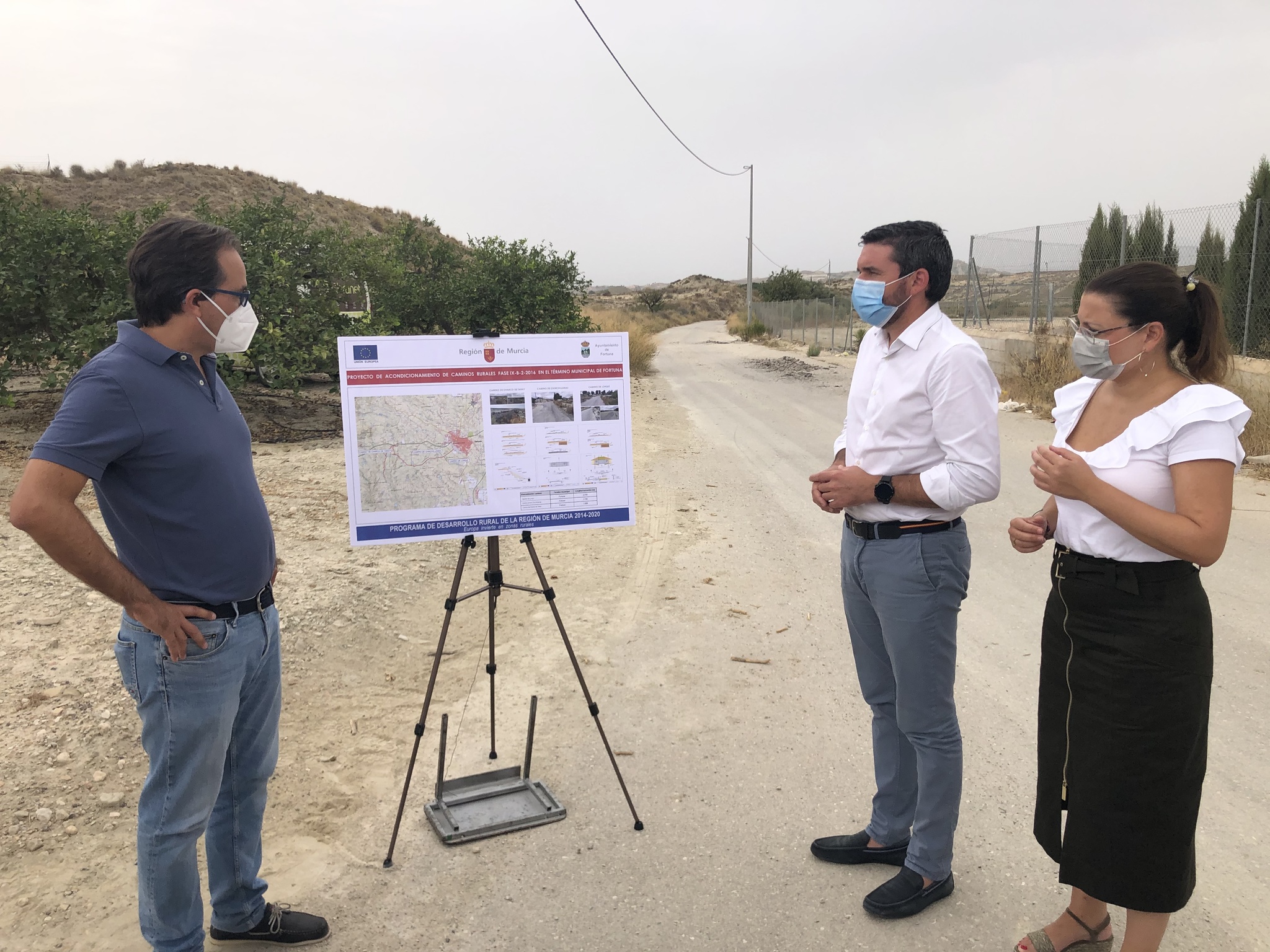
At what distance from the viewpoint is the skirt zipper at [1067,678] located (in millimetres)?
2592

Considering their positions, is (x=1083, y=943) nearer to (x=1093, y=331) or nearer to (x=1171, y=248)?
(x=1093, y=331)

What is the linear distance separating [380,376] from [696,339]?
41797 mm

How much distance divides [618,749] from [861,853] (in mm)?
1286

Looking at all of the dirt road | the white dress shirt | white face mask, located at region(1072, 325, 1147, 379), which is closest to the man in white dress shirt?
the white dress shirt

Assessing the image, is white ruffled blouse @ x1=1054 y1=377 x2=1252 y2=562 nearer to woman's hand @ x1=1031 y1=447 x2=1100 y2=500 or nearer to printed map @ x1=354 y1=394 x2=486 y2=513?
woman's hand @ x1=1031 y1=447 x2=1100 y2=500

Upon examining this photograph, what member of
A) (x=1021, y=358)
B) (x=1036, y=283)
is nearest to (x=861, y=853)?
(x=1021, y=358)

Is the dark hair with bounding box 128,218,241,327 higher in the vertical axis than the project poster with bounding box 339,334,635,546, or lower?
higher

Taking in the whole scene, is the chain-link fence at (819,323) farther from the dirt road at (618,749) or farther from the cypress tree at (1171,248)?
the dirt road at (618,749)

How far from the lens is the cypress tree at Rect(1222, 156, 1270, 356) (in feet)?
49.0

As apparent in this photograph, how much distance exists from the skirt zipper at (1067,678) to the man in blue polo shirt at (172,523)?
7.71ft

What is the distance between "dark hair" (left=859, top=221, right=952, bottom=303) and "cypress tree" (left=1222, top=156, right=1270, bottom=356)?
14.9 metres

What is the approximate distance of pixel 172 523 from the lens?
2436mm

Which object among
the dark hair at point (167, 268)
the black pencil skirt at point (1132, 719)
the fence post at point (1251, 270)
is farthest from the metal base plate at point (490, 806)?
the fence post at point (1251, 270)

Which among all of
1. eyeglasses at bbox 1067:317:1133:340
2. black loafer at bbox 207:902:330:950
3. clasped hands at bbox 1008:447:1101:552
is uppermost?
eyeglasses at bbox 1067:317:1133:340
